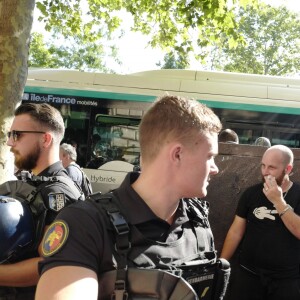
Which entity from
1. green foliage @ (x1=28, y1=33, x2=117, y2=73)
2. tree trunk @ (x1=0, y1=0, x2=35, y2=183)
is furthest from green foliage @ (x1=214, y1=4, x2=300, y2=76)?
tree trunk @ (x1=0, y1=0, x2=35, y2=183)

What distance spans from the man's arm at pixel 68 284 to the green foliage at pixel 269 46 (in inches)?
1028

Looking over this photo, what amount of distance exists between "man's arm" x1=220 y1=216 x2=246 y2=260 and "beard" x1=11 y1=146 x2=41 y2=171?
1677 millimetres

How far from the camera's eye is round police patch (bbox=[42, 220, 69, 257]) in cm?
146

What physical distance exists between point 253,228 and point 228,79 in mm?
7493

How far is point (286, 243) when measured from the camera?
10.8ft

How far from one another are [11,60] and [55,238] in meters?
3.52

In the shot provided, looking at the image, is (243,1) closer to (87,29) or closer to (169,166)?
(87,29)

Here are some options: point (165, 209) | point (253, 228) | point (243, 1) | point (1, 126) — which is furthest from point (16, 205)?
point (243, 1)

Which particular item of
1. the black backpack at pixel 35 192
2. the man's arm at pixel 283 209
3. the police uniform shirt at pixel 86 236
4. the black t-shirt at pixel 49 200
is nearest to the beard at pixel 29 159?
the black backpack at pixel 35 192

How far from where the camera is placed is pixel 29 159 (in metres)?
2.64

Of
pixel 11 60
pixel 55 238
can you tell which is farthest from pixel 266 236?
pixel 11 60

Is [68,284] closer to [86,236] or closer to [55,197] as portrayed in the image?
[86,236]

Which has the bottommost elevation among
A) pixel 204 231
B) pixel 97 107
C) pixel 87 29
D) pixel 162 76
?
pixel 204 231

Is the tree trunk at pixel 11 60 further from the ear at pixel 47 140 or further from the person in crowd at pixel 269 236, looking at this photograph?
the person in crowd at pixel 269 236
